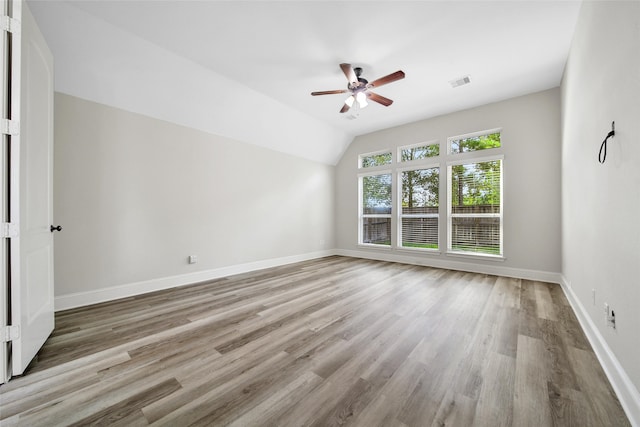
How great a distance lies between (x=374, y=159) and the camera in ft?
19.9

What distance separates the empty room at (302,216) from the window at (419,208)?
0.16 feet

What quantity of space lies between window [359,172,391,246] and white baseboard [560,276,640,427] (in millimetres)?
3699

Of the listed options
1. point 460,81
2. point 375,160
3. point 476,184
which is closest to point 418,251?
point 476,184

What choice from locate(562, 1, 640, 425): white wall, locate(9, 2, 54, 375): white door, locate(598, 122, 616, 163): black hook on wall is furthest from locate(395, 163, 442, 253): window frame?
locate(9, 2, 54, 375): white door

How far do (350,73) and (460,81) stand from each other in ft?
6.16

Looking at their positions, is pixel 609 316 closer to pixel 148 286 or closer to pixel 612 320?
pixel 612 320

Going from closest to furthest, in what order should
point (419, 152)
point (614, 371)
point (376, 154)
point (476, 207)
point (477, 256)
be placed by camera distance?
point (614, 371) < point (477, 256) < point (476, 207) < point (419, 152) < point (376, 154)

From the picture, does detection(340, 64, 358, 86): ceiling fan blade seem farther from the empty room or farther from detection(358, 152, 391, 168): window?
detection(358, 152, 391, 168): window

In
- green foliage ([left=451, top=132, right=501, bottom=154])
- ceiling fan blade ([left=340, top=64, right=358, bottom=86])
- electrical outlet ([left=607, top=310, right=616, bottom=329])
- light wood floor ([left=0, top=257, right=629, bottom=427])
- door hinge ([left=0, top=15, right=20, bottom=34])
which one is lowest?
light wood floor ([left=0, top=257, right=629, bottom=427])

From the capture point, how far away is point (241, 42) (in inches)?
110

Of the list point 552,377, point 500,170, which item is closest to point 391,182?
point 500,170

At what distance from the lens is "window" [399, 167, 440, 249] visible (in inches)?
199

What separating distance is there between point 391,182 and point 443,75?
257 cm

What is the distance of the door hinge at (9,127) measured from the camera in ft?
4.97
